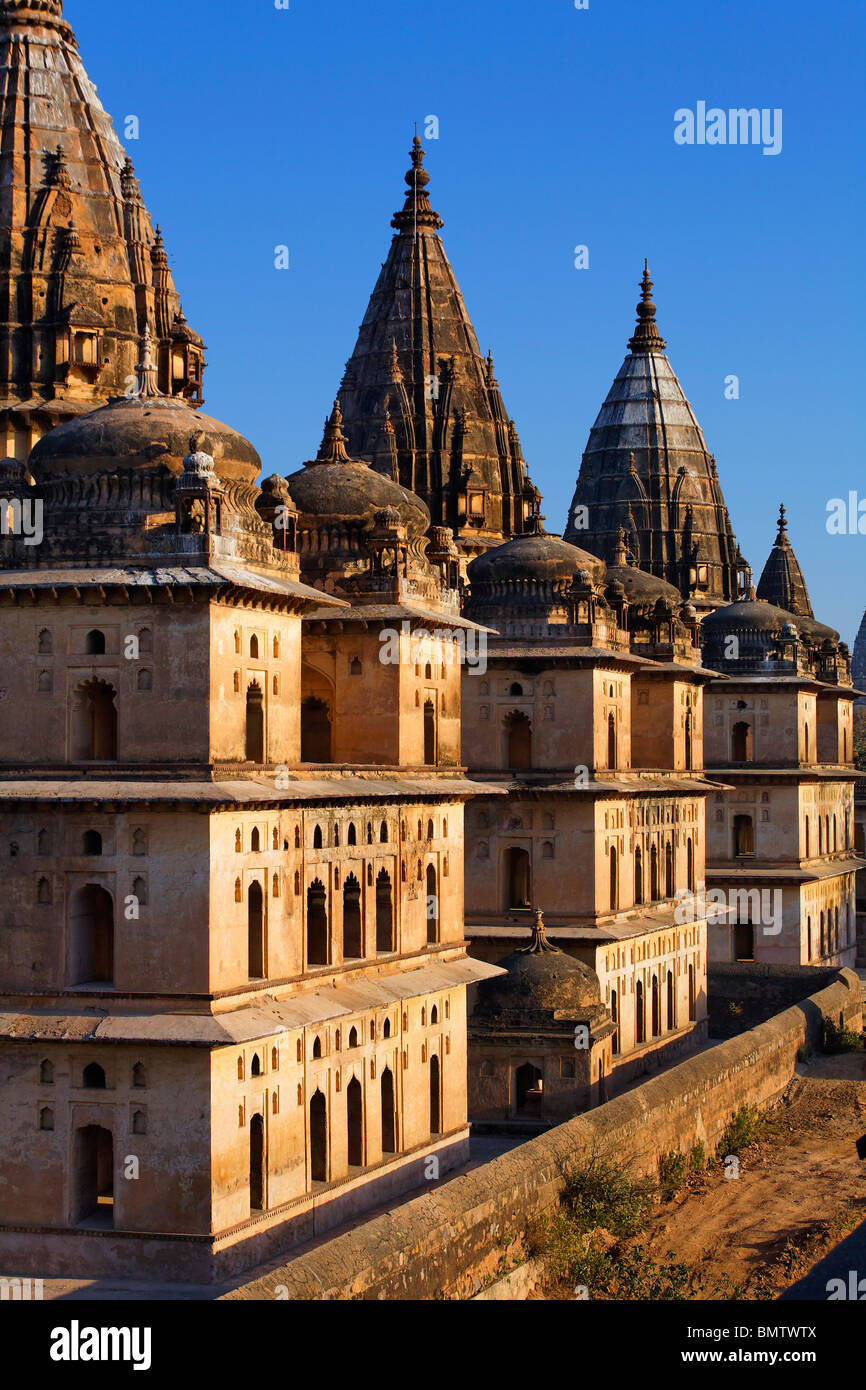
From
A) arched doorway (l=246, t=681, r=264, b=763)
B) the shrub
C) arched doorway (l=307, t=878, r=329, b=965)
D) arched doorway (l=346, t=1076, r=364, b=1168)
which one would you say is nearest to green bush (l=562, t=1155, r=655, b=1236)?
arched doorway (l=346, t=1076, r=364, b=1168)

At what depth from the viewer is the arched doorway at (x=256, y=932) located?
30484 millimetres

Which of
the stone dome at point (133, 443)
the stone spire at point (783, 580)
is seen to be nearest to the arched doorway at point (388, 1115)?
the stone dome at point (133, 443)

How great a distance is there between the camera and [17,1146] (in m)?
29.4

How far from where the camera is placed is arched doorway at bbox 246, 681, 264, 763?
31.6 metres

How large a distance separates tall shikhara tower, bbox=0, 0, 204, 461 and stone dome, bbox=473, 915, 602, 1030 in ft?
44.6

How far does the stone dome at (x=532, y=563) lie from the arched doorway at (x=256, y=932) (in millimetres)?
19593

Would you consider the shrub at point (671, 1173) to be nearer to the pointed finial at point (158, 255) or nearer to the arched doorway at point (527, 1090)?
the arched doorway at point (527, 1090)

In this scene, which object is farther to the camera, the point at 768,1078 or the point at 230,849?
the point at 768,1078

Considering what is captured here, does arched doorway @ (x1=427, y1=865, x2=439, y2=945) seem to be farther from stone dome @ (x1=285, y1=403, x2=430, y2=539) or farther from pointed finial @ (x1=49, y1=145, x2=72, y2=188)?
pointed finial @ (x1=49, y1=145, x2=72, y2=188)

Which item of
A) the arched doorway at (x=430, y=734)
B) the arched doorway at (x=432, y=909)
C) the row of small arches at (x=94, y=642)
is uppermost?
the row of small arches at (x=94, y=642)
